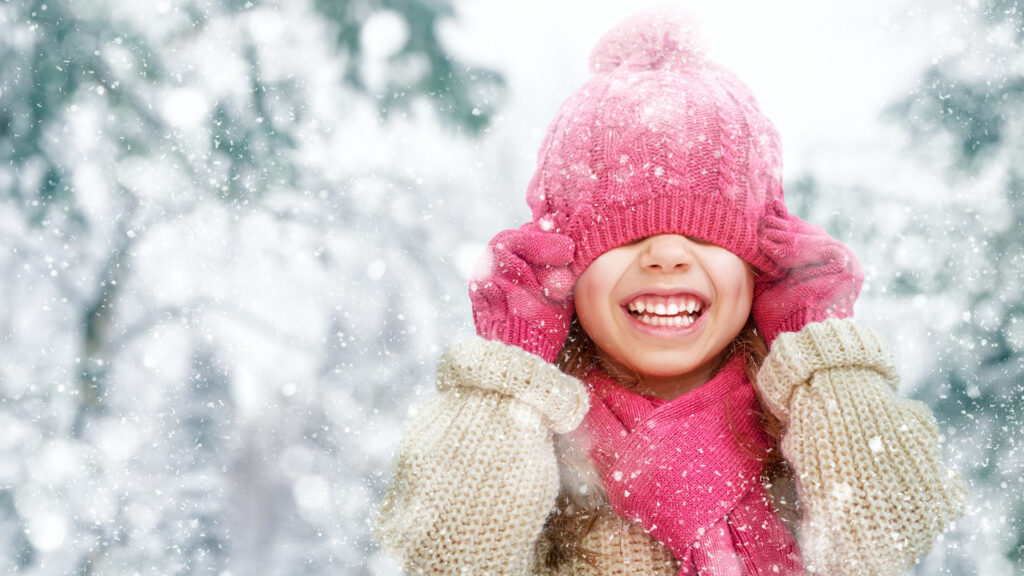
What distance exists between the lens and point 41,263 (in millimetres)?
1941

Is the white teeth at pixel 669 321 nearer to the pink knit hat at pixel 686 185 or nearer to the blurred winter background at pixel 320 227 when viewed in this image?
the pink knit hat at pixel 686 185

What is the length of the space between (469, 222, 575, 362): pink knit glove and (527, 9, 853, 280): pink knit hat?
44 mm

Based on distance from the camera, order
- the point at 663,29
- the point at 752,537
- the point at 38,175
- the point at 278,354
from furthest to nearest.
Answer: the point at 278,354, the point at 38,175, the point at 663,29, the point at 752,537

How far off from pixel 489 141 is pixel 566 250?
111 cm

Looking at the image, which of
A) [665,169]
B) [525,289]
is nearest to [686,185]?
[665,169]

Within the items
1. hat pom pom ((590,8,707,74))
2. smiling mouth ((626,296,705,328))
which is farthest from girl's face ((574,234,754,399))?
hat pom pom ((590,8,707,74))

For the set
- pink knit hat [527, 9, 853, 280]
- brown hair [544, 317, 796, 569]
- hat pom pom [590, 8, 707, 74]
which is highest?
hat pom pom [590, 8, 707, 74]

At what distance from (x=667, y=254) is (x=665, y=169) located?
148 millimetres

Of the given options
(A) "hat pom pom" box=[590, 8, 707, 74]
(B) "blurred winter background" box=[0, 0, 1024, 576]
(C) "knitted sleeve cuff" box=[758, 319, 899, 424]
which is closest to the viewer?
(C) "knitted sleeve cuff" box=[758, 319, 899, 424]

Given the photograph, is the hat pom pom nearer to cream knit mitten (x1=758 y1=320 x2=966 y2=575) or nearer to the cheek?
the cheek

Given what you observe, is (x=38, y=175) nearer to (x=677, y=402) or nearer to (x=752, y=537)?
A: (x=677, y=402)

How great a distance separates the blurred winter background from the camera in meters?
1.91

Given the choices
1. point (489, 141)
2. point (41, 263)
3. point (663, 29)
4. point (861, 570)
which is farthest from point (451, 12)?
point (861, 570)

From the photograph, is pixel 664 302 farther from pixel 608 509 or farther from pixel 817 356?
pixel 608 509
